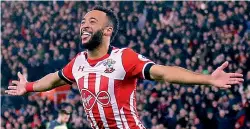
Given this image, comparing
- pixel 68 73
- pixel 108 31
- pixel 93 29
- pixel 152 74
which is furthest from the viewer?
pixel 68 73

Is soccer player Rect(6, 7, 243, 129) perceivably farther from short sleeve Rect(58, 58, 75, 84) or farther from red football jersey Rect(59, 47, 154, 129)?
short sleeve Rect(58, 58, 75, 84)

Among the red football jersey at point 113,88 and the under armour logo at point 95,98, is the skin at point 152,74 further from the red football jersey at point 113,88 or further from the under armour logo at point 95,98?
the under armour logo at point 95,98

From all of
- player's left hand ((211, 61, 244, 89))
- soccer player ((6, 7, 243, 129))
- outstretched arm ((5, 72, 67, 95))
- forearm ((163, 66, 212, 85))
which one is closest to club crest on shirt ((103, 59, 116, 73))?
soccer player ((6, 7, 243, 129))

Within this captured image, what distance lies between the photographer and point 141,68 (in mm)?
5766

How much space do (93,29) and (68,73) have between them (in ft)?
2.13

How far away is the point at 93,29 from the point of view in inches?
236

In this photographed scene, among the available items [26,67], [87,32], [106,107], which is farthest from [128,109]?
[26,67]

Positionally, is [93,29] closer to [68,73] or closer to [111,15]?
[111,15]

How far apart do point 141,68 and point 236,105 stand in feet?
27.1

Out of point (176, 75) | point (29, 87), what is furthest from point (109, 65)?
point (29, 87)

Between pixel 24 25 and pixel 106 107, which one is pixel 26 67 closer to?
pixel 24 25

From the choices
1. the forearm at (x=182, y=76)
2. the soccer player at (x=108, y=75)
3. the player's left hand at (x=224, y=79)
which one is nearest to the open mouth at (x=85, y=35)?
the soccer player at (x=108, y=75)

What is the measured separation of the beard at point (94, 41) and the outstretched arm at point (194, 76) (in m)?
0.62

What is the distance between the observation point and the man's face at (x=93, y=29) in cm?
594
